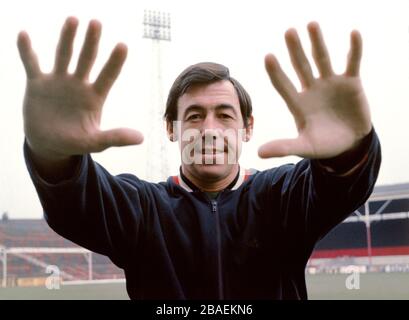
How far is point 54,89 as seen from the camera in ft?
2.82

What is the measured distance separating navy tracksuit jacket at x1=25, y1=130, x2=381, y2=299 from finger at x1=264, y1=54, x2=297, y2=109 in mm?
169

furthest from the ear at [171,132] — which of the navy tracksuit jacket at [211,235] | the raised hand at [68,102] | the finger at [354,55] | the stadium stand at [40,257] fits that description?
the stadium stand at [40,257]

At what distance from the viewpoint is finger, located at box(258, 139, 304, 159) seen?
Result: 84 cm

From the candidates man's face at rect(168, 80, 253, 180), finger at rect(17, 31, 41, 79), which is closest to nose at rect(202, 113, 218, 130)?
man's face at rect(168, 80, 253, 180)

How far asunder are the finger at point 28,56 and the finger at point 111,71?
10 cm

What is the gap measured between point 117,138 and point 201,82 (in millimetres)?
325

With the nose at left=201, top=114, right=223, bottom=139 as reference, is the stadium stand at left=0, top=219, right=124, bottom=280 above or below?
below

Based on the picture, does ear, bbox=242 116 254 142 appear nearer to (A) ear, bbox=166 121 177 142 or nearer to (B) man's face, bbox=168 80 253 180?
(B) man's face, bbox=168 80 253 180

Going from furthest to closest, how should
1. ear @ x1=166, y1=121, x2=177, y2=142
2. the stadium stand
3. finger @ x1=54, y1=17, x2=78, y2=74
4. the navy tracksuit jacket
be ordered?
the stadium stand < ear @ x1=166, y1=121, x2=177, y2=142 < the navy tracksuit jacket < finger @ x1=54, y1=17, x2=78, y2=74

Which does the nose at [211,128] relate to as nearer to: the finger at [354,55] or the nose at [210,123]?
the nose at [210,123]
